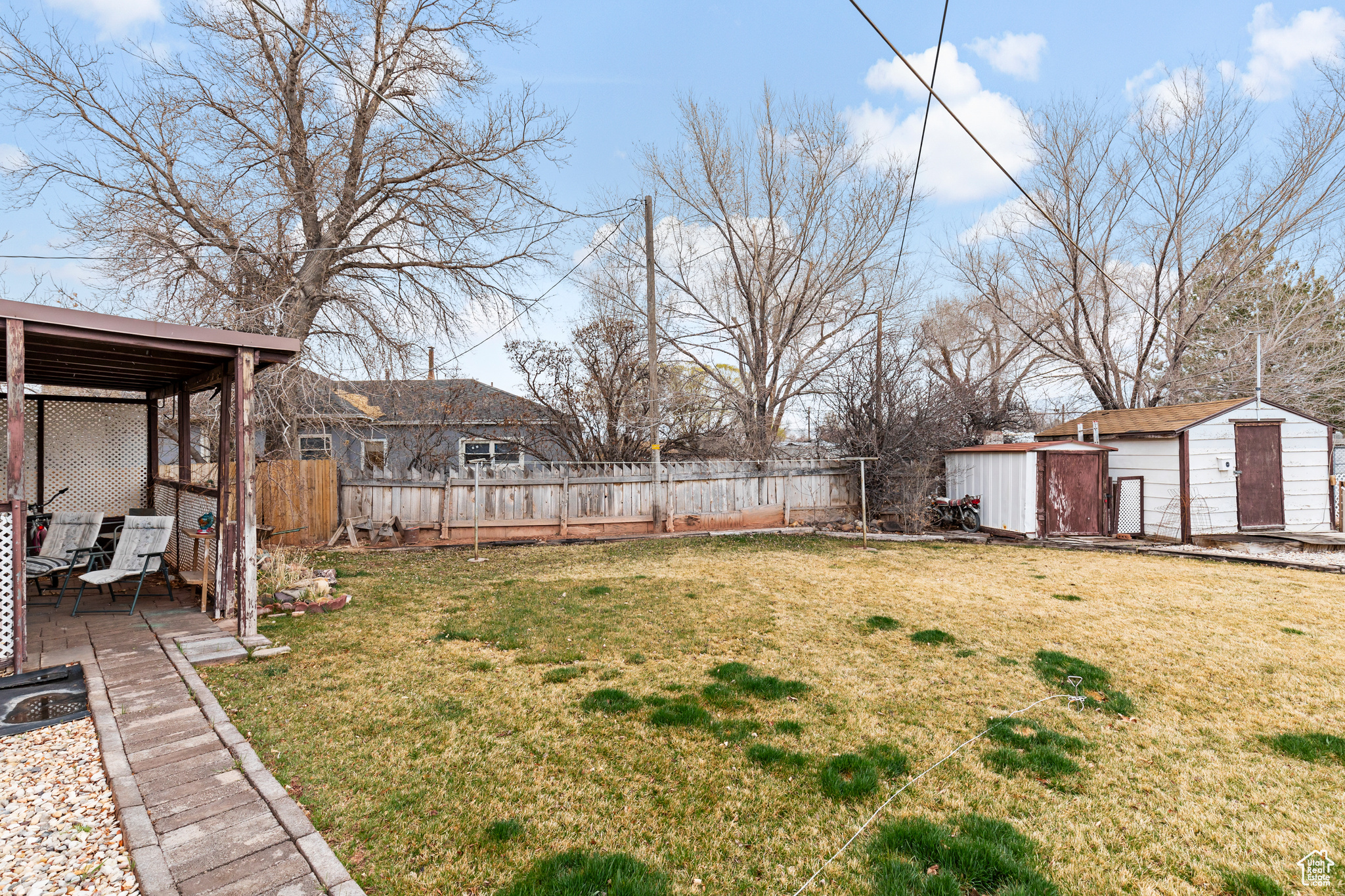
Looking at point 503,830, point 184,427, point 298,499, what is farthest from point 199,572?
point 503,830

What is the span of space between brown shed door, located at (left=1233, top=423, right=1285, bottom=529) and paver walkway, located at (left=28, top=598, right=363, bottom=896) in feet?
47.5

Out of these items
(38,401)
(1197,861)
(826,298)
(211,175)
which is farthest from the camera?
(826,298)

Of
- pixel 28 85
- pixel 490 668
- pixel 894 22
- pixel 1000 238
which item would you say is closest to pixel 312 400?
pixel 28 85

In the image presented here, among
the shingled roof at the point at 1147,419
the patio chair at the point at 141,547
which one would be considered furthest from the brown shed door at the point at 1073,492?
the patio chair at the point at 141,547

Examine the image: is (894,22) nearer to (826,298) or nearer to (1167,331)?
(826,298)

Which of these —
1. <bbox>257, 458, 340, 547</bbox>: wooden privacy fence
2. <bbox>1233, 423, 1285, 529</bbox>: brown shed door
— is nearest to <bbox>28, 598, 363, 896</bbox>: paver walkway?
<bbox>257, 458, 340, 547</bbox>: wooden privacy fence

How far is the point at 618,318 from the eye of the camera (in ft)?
47.6

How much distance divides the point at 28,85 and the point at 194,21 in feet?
8.70

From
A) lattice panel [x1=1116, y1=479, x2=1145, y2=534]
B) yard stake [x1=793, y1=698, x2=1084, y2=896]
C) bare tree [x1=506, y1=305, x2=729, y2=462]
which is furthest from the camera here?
bare tree [x1=506, y1=305, x2=729, y2=462]

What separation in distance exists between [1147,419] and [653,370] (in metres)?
9.84

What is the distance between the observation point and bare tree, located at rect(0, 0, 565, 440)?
944 centimetres

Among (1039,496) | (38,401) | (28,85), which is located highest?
(28,85)

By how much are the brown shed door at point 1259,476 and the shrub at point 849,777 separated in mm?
12147

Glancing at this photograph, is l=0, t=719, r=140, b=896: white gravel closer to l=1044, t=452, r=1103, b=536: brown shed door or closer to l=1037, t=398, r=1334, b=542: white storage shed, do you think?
l=1044, t=452, r=1103, b=536: brown shed door
